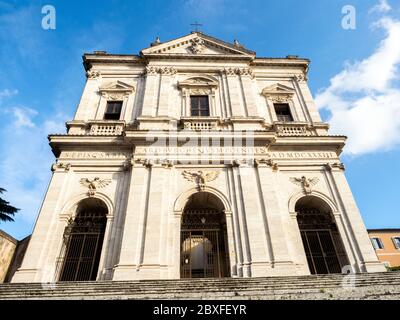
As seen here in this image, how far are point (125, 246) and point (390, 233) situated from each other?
37421mm

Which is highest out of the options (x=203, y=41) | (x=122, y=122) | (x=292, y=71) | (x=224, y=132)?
(x=203, y=41)

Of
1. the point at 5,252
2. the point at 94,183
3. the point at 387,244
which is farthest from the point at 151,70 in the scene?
the point at 387,244

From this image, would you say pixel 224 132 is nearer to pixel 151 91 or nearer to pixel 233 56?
pixel 151 91

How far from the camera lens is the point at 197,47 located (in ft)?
63.0

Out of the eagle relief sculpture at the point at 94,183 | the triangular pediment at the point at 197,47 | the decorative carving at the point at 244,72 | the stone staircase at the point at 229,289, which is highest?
the triangular pediment at the point at 197,47

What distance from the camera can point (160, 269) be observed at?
414 inches

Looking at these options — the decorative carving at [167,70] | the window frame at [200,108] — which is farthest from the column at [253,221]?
the decorative carving at [167,70]

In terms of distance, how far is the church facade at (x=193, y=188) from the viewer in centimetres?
1115

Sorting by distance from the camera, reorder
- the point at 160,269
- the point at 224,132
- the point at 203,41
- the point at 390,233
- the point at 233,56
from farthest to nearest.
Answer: the point at 390,233
the point at 203,41
the point at 233,56
the point at 224,132
the point at 160,269

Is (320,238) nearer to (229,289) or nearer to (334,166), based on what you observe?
(334,166)

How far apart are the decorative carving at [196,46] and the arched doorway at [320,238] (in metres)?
11.5

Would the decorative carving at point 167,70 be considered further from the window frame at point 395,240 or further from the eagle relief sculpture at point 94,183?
the window frame at point 395,240

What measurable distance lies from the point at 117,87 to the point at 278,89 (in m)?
9.67
